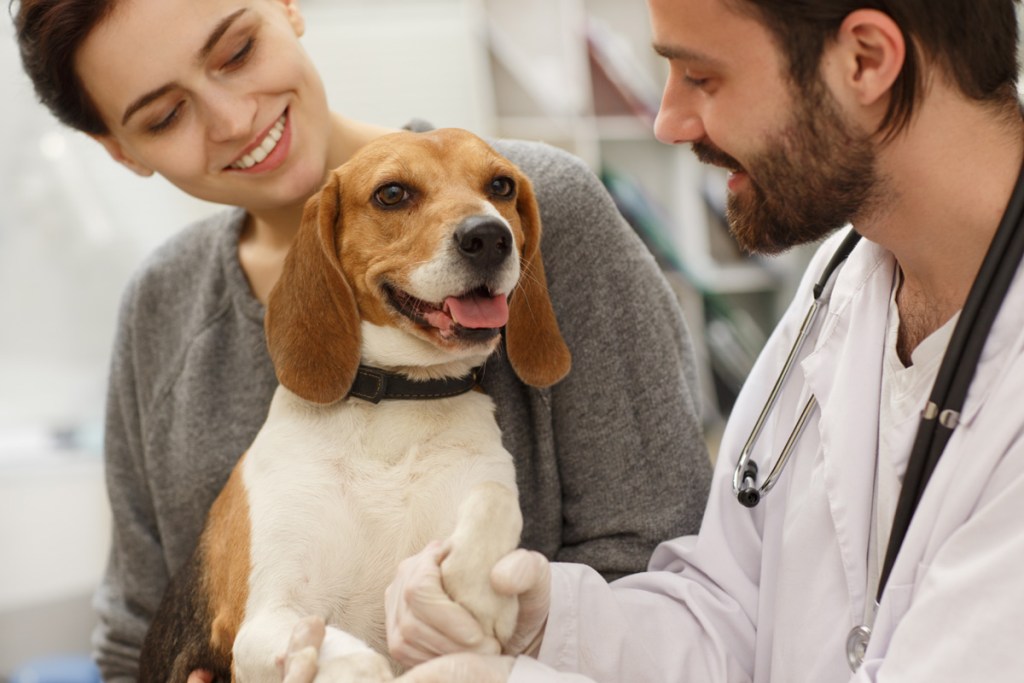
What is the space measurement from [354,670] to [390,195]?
71cm

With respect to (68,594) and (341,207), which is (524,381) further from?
(68,594)

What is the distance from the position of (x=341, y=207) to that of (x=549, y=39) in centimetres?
254

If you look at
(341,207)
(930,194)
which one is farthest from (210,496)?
(930,194)

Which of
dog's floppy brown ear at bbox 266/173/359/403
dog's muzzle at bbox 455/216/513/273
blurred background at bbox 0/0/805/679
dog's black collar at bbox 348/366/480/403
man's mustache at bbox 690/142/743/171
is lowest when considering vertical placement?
blurred background at bbox 0/0/805/679

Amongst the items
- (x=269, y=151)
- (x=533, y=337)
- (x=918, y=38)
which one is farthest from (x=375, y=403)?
(x=918, y=38)

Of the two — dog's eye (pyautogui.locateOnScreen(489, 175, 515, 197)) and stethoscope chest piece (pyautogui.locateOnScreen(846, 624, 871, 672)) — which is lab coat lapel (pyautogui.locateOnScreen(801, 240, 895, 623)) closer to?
stethoscope chest piece (pyautogui.locateOnScreen(846, 624, 871, 672))

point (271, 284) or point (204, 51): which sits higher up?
point (204, 51)

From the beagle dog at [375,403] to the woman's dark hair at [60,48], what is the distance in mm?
472

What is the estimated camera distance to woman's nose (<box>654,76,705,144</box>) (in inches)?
53.2

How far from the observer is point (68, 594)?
319cm

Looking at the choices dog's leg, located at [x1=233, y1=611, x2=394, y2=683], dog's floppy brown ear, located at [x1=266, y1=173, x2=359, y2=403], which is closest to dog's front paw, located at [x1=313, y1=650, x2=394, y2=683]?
dog's leg, located at [x1=233, y1=611, x2=394, y2=683]

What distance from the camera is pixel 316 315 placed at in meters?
1.46

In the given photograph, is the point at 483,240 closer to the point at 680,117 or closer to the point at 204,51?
the point at 680,117

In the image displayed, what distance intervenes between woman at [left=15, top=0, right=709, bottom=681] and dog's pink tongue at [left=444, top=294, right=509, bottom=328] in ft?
0.65
